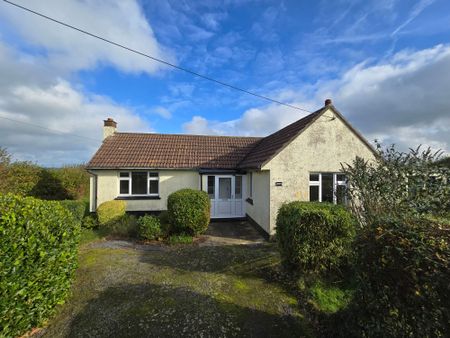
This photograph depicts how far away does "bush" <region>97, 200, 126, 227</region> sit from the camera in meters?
10.7

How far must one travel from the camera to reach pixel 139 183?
12.6 meters

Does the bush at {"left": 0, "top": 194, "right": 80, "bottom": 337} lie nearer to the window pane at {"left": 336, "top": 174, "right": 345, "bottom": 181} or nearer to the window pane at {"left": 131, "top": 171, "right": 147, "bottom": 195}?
the window pane at {"left": 131, "top": 171, "right": 147, "bottom": 195}

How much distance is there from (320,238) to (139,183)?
1010cm

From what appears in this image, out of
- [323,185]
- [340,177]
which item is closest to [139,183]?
[323,185]

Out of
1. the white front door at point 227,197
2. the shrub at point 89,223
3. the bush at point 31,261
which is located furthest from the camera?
the white front door at point 227,197

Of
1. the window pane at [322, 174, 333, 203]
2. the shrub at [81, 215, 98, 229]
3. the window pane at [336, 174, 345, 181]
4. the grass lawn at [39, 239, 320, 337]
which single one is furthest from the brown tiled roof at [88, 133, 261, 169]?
the grass lawn at [39, 239, 320, 337]

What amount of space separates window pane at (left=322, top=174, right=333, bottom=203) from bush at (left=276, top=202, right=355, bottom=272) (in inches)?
182

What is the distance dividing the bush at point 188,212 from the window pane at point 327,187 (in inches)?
198

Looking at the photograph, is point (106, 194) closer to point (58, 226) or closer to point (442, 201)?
point (58, 226)

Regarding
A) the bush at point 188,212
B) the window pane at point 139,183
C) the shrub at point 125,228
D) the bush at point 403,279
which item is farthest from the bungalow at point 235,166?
the bush at point 403,279

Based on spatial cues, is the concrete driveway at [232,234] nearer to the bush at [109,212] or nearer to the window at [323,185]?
the window at [323,185]

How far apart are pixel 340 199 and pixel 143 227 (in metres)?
7.21

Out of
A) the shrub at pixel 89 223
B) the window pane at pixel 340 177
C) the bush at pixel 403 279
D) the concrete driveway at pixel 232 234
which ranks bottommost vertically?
the concrete driveway at pixel 232 234

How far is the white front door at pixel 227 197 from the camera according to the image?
12.3 m
